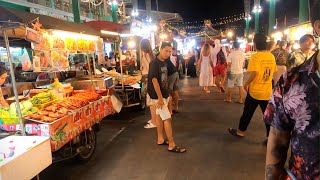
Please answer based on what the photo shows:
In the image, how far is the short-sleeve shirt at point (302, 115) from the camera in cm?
139

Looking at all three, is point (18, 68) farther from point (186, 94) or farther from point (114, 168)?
point (114, 168)

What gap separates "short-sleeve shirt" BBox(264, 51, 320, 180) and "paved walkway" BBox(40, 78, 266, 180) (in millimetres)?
2794

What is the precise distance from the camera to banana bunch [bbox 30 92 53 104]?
4789 millimetres

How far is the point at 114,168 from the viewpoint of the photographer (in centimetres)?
470

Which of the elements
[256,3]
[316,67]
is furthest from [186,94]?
[256,3]

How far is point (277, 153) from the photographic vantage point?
67.0 inches

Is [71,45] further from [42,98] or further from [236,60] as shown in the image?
[236,60]

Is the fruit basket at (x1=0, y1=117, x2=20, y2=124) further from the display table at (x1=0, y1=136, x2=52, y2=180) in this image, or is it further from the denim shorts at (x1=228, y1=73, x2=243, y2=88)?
the denim shorts at (x1=228, y1=73, x2=243, y2=88)

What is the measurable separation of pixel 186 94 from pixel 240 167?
22.9 feet

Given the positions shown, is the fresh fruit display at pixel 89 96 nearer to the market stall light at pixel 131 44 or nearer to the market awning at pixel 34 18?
the market awning at pixel 34 18

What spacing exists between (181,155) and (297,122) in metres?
3.76

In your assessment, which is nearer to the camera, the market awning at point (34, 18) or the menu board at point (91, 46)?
the market awning at point (34, 18)

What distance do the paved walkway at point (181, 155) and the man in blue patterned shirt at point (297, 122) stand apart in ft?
8.66

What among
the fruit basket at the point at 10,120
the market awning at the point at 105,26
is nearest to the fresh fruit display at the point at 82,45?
the market awning at the point at 105,26
